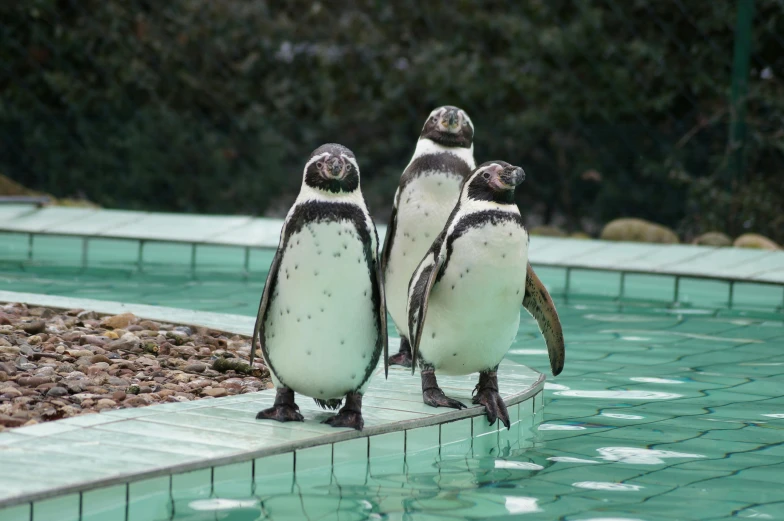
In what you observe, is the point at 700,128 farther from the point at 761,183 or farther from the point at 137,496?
the point at 137,496

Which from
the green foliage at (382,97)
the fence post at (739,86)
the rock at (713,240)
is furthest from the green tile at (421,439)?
the fence post at (739,86)

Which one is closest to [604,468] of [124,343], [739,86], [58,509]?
[58,509]

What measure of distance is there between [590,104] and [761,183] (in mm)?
2189

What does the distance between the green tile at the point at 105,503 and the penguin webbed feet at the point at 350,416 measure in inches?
31.8

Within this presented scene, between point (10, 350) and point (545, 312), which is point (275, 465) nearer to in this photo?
point (545, 312)

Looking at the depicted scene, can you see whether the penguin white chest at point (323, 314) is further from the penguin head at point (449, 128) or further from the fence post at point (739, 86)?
the fence post at point (739, 86)

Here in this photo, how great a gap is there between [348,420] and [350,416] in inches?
0.6

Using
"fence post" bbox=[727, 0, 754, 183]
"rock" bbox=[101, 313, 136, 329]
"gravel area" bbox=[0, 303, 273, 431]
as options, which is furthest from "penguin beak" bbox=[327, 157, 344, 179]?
"fence post" bbox=[727, 0, 754, 183]

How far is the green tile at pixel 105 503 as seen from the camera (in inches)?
105

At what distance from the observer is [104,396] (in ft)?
12.1

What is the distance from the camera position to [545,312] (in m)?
3.93

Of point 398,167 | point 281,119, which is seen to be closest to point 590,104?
point 398,167

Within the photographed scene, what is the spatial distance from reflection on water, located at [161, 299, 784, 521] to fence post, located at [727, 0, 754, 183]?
4.68m

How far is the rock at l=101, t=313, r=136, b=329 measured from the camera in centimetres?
504
